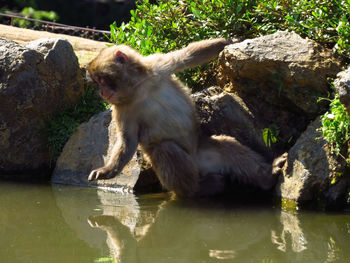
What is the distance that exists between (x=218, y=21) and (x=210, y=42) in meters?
0.73

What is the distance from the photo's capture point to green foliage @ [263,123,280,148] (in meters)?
6.56

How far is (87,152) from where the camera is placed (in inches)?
302

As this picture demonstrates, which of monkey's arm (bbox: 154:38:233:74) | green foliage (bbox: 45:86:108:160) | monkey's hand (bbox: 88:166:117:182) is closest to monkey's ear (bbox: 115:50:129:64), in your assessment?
monkey's arm (bbox: 154:38:233:74)

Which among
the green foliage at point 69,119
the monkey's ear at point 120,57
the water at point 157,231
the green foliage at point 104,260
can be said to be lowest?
the green foliage at point 104,260

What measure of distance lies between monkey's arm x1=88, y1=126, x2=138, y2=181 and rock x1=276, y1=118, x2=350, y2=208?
1.66 m

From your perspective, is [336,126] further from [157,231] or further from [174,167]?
[157,231]

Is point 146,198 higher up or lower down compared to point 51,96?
lower down

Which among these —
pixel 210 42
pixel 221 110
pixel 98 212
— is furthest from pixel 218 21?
pixel 98 212

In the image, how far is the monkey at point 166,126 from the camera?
6332mm

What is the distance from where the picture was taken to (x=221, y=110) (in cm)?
698

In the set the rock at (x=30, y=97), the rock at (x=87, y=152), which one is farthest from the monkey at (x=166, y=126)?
the rock at (x=30, y=97)

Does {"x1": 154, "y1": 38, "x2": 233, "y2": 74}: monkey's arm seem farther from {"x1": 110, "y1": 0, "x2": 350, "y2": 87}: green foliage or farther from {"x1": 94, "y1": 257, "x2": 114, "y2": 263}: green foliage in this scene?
{"x1": 94, "y1": 257, "x2": 114, "y2": 263}: green foliage

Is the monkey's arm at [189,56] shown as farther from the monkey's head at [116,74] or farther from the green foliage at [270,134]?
the green foliage at [270,134]

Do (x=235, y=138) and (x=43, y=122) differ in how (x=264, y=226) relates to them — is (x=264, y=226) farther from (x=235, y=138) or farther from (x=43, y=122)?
(x=43, y=122)
